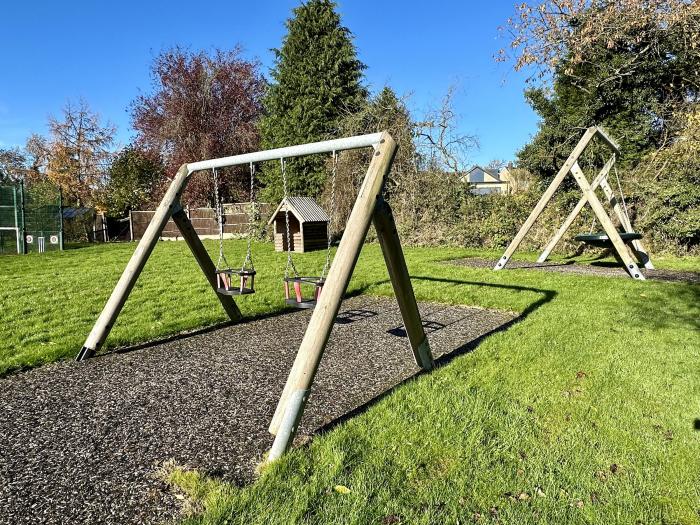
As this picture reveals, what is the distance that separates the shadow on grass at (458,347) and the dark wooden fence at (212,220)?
13403 mm

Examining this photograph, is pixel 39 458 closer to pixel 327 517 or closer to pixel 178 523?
pixel 178 523

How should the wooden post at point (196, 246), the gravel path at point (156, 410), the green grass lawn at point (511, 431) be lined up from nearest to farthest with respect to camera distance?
1. the green grass lawn at point (511, 431)
2. the gravel path at point (156, 410)
3. the wooden post at point (196, 246)

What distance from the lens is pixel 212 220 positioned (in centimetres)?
2220

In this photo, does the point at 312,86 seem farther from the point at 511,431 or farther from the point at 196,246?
the point at 511,431

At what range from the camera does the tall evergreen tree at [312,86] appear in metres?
20.4

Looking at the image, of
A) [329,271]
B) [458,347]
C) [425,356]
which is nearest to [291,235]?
[458,347]

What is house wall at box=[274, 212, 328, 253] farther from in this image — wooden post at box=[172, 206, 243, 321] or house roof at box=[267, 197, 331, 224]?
wooden post at box=[172, 206, 243, 321]

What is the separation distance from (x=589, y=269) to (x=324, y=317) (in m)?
8.25

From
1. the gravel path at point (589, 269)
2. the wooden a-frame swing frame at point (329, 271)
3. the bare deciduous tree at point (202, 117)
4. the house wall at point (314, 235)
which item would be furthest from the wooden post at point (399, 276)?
the bare deciduous tree at point (202, 117)

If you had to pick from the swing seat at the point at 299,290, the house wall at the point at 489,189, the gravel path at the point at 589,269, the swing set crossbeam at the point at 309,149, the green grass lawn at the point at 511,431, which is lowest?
the green grass lawn at the point at 511,431

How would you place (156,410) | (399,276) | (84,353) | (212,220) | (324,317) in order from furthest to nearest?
(212,220) → (84,353) → (399,276) → (156,410) → (324,317)

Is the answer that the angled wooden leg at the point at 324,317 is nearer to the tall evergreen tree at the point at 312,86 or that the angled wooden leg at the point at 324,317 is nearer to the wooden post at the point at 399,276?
the wooden post at the point at 399,276

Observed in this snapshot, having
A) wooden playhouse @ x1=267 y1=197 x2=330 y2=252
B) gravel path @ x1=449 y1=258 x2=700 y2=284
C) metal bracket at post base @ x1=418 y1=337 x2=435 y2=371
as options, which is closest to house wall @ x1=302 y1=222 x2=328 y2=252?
wooden playhouse @ x1=267 y1=197 x2=330 y2=252

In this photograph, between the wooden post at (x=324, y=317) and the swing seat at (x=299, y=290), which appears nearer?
the wooden post at (x=324, y=317)
